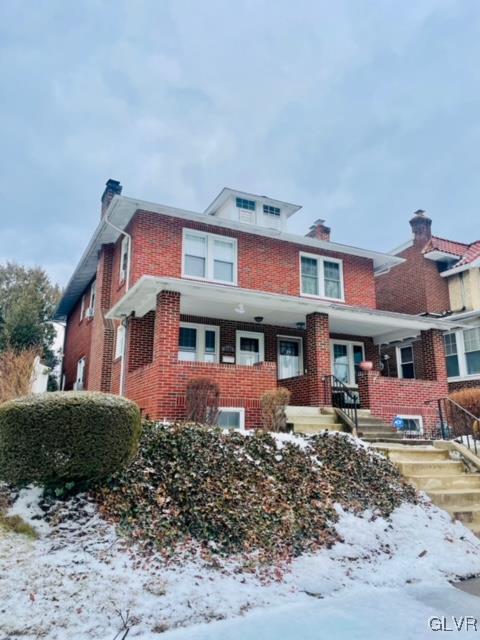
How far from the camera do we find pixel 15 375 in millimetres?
14672

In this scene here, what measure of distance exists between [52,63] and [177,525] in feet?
50.7

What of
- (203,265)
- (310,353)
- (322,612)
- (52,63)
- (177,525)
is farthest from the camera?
(52,63)

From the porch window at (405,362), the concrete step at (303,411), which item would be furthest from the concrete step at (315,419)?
the porch window at (405,362)

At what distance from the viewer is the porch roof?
11023 mm

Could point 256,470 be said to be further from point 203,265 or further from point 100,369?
point 100,369

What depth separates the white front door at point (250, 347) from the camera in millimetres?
14297

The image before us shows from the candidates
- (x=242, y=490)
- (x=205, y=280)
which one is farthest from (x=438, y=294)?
(x=242, y=490)

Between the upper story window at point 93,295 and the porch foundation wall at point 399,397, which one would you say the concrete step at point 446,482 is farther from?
the upper story window at point 93,295

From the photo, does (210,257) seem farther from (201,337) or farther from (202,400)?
(202,400)

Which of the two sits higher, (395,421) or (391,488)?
(395,421)

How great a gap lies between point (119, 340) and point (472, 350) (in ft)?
43.9

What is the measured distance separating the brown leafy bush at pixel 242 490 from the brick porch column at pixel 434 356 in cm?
698

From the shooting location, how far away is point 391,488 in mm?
6973

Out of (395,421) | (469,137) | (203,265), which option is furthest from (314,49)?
(469,137)
